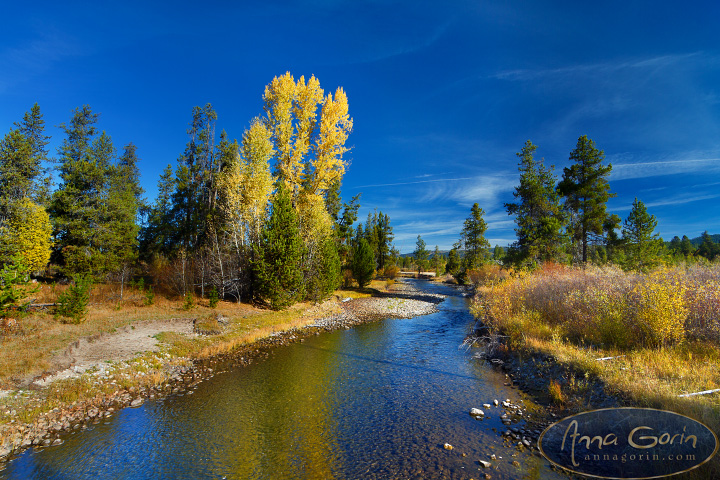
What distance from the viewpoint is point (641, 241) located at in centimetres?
2616

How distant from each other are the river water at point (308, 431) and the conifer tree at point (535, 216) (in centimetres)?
2141

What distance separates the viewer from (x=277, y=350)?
14562 millimetres

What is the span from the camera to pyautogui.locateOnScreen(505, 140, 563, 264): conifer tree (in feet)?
93.6

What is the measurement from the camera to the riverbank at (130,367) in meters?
7.43

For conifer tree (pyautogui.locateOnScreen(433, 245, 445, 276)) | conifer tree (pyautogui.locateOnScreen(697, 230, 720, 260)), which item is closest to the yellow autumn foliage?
conifer tree (pyautogui.locateOnScreen(433, 245, 445, 276))

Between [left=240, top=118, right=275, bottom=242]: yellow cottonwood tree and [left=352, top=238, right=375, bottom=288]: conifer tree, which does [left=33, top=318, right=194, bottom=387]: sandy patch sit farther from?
[left=352, top=238, right=375, bottom=288]: conifer tree

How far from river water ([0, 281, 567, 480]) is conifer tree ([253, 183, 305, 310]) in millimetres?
8445

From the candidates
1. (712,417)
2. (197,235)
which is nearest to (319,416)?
(712,417)

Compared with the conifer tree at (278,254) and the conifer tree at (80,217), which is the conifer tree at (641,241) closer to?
the conifer tree at (278,254)

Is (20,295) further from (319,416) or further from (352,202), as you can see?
(352,202)

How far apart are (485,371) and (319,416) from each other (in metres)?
6.88

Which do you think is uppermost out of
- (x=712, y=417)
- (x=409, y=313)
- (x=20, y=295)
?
(x=20, y=295)

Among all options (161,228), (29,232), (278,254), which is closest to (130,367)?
(278,254)

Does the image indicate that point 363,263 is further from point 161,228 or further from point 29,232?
point 29,232
